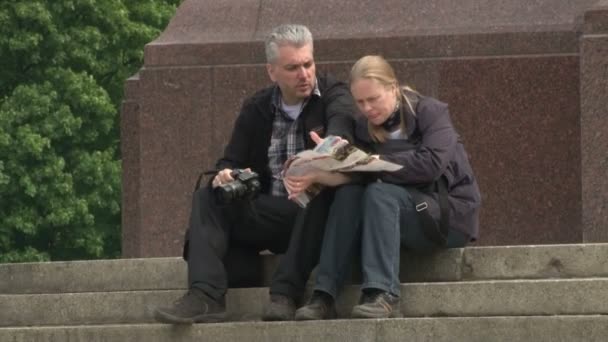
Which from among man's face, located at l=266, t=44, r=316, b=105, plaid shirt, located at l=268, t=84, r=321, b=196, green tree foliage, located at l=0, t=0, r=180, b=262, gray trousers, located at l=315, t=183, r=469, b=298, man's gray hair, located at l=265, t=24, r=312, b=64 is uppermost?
man's gray hair, located at l=265, t=24, r=312, b=64

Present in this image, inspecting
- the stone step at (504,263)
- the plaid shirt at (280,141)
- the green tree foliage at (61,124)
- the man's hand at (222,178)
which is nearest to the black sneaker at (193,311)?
the man's hand at (222,178)

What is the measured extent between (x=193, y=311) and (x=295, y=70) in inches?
45.1

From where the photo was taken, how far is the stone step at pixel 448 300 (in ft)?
27.2

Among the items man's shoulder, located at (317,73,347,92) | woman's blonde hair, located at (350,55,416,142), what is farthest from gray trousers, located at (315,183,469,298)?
man's shoulder, located at (317,73,347,92)

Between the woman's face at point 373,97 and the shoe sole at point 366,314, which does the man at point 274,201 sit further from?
the shoe sole at point 366,314

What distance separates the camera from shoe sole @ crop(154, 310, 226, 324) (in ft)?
28.0

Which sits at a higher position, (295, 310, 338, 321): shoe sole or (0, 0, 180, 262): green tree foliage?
(295, 310, 338, 321): shoe sole

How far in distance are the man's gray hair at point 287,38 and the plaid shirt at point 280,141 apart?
10.6 inches

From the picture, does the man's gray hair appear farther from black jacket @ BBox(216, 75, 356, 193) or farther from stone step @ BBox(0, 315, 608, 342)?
stone step @ BBox(0, 315, 608, 342)

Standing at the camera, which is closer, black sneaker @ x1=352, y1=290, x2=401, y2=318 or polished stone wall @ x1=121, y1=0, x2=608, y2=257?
black sneaker @ x1=352, y1=290, x2=401, y2=318

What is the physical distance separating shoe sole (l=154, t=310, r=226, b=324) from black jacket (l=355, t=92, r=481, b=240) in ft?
2.89

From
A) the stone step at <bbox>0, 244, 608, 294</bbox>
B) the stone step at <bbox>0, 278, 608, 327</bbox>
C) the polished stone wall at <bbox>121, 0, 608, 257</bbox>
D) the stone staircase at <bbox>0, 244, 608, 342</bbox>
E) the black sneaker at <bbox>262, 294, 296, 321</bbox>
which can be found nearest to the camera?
the stone staircase at <bbox>0, 244, 608, 342</bbox>

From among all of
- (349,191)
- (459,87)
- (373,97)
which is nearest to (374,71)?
(373,97)

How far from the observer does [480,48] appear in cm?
1081
